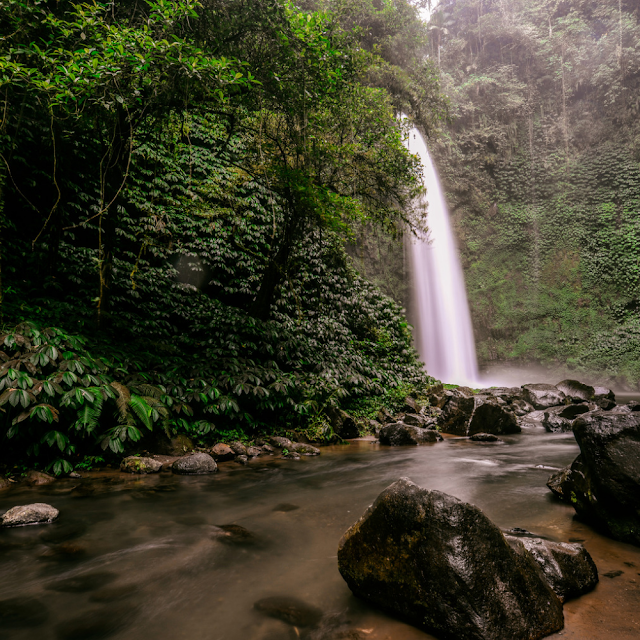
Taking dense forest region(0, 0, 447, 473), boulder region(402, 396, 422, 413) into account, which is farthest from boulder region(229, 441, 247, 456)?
boulder region(402, 396, 422, 413)

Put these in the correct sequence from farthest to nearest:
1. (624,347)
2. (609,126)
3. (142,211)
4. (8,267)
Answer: (609,126) → (624,347) → (142,211) → (8,267)

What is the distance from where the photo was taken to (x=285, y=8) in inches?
258

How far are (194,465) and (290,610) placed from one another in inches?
130

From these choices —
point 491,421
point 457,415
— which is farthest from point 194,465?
point 491,421

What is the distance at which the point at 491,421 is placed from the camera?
8383 millimetres

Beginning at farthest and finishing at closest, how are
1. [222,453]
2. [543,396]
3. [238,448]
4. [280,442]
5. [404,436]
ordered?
[543,396] → [404,436] → [280,442] → [238,448] → [222,453]

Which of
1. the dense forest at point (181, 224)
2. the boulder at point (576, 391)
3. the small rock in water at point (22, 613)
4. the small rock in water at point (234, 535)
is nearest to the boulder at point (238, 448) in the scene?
the dense forest at point (181, 224)

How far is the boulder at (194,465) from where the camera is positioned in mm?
5078

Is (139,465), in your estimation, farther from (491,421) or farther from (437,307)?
(437,307)

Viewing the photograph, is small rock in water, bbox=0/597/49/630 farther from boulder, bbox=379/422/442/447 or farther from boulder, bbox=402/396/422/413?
boulder, bbox=402/396/422/413

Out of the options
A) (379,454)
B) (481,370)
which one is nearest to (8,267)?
(379,454)

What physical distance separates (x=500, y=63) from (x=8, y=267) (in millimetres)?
33311

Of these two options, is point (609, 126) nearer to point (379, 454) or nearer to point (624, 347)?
point (624, 347)

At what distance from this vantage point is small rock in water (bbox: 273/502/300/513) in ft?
12.9
